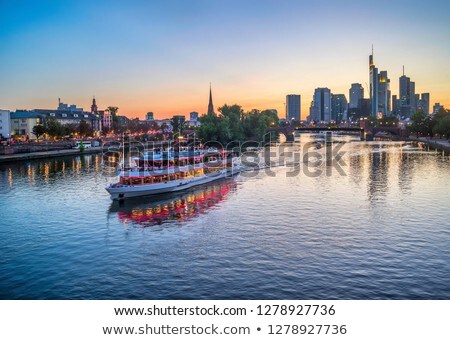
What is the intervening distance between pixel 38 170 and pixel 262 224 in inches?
1835

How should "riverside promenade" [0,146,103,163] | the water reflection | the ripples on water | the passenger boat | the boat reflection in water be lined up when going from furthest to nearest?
"riverside promenade" [0,146,103,163] < the water reflection < the passenger boat < the boat reflection in water < the ripples on water

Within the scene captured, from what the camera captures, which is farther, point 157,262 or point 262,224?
point 262,224

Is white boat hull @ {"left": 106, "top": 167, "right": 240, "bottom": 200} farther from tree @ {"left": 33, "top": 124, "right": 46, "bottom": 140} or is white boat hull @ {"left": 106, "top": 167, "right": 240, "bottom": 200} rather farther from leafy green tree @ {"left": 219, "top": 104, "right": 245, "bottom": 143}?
tree @ {"left": 33, "top": 124, "right": 46, "bottom": 140}

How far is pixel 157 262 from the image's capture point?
72.9 feet

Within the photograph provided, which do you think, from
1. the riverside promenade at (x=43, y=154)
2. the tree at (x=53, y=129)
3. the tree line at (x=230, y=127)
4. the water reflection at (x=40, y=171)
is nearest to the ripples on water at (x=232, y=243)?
the water reflection at (x=40, y=171)

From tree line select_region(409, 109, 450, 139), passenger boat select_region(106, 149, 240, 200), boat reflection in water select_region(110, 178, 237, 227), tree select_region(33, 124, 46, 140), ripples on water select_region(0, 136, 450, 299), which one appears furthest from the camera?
tree select_region(33, 124, 46, 140)

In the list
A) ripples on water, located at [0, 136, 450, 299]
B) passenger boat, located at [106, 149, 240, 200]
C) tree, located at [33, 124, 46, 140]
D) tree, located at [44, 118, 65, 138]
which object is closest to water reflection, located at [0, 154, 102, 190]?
ripples on water, located at [0, 136, 450, 299]

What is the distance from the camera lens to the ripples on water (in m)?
19.0

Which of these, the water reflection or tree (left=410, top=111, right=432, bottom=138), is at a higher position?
tree (left=410, top=111, right=432, bottom=138)

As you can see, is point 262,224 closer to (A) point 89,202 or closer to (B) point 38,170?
(A) point 89,202

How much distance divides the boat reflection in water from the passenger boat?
37.7 inches

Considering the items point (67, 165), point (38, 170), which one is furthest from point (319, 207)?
point (67, 165)
